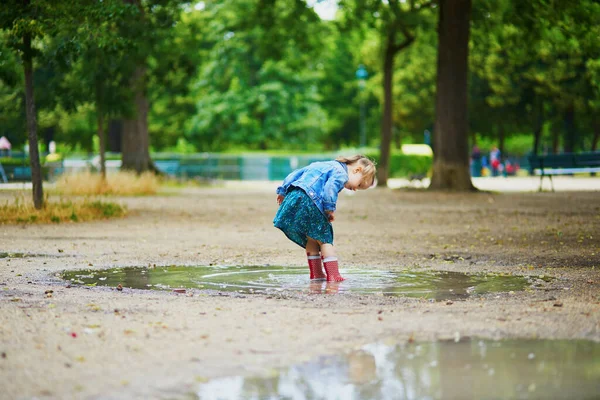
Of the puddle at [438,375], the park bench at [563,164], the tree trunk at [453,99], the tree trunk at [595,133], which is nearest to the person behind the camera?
the puddle at [438,375]

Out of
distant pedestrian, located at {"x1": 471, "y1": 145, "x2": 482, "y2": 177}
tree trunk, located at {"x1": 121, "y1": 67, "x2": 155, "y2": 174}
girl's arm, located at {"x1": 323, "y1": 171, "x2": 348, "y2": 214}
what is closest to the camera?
girl's arm, located at {"x1": 323, "y1": 171, "x2": 348, "y2": 214}

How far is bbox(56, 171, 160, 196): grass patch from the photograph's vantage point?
2514cm

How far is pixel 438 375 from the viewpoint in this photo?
478 cm

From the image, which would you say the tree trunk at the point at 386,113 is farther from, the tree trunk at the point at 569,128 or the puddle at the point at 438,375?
the puddle at the point at 438,375

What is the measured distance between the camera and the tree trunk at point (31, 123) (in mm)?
16594

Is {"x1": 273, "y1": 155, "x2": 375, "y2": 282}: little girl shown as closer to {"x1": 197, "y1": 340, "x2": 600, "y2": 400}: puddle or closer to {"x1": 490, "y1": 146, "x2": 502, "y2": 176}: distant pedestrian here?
{"x1": 197, "y1": 340, "x2": 600, "y2": 400}: puddle

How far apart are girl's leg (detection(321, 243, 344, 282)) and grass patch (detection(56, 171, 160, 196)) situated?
16.2 m

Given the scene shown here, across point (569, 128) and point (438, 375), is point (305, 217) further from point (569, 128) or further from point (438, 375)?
point (569, 128)

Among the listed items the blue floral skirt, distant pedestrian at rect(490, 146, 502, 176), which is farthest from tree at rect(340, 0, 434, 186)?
the blue floral skirt

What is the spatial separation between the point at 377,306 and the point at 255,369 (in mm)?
2209

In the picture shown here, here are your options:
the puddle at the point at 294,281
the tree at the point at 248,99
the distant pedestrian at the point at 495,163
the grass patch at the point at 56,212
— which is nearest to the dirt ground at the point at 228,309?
the puddle at the point at 294,281

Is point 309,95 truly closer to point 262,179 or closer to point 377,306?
point 262,179

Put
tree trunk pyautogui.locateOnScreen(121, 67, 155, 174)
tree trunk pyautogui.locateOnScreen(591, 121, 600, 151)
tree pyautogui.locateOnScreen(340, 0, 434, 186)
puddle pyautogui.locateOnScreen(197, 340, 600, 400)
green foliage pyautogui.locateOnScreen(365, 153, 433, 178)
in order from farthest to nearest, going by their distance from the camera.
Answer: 1. tree trunk pyautogui.locateOnScreen(591, 121, 600, 151)
2. green foliage pyautogui.locateOnScreen(365, 153, 433, 178)
3. tree trunk pyautogui.locateOnScreen(121, 67, 155, 174)
4. tree pyautogui.locateOnScreen(340, 0, 434, 186)
5. puddle pyautogui.locateOnScreen(197, 340, 600, 400)

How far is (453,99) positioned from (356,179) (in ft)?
56.7
